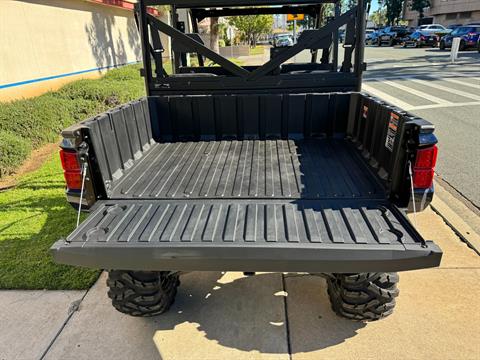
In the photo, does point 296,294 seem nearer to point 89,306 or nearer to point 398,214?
point 398,214

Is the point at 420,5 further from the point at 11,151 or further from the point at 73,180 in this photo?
the point at 73,180

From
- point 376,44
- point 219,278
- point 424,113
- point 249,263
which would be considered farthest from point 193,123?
point 376,44

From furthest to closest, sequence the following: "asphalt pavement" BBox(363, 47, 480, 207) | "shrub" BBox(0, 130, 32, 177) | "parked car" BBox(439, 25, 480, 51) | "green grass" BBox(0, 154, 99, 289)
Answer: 1. "parked car" BBox(439, 25, 480, 51)
2. "shrub" BBox(0, 130, 32, 177)
3. "asphalt pavement" BBox(363, 47, 480, 207)
4. "green grass" BBox(0, 154, 99, 289)

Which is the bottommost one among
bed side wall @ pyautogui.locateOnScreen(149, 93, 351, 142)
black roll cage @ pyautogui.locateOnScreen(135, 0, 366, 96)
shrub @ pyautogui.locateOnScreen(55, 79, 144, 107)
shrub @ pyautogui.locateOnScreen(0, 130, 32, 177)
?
shrub @ pyautogui.locateOnScreen(0, 130, 32, 177)

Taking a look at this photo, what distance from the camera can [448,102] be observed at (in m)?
10.2

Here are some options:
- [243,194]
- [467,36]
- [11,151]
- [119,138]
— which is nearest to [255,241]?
[243,194]

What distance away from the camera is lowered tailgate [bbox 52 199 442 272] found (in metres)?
2.04

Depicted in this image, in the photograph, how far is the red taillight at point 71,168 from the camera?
8.15 feet

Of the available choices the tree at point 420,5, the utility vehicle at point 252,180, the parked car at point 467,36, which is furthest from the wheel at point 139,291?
the tree at point 420,5

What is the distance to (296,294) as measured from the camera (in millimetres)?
3098

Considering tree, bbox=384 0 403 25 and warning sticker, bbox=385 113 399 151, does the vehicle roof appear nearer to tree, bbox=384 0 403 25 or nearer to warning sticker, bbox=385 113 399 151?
warning sticker, bbox=385 113 399 151

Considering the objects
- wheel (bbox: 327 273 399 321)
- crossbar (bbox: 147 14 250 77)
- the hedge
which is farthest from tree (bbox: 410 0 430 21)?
wheel (bbox: 327 273 399 321)

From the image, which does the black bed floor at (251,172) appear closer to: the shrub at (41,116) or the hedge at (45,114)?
the hedge at (45,114)

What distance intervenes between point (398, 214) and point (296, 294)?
1.16 metres
